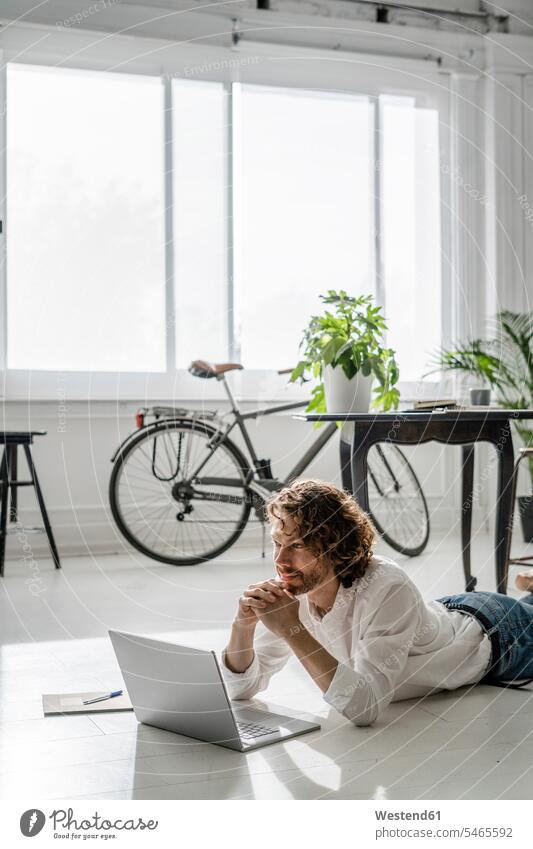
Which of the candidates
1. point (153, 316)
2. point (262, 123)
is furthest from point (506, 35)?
point (153, 316)

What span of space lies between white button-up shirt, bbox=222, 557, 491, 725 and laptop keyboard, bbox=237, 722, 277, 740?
0.42 ft

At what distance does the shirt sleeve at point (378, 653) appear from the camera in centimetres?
197

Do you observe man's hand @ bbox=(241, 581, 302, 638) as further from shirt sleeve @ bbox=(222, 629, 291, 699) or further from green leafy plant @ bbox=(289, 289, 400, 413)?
green leafy plant @ bbox=(289, 289, 400, 413)

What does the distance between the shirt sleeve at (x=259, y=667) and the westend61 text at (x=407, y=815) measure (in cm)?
70

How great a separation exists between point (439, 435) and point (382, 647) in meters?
1.27

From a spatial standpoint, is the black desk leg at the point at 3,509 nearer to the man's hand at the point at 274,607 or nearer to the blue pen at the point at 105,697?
the blue pen at the point at 105,697

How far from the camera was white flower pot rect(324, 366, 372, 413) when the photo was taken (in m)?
3.12

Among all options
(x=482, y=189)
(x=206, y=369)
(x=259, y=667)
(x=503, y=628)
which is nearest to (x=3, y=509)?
(x=206, y=369)

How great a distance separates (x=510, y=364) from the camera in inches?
209

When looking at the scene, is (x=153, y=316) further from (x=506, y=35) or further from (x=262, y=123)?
(x=506, y=35)

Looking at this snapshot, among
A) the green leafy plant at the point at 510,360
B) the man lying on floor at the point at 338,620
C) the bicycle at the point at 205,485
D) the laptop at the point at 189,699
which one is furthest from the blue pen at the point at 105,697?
the green leafy plant at the point at 510,360

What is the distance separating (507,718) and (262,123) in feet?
12.2

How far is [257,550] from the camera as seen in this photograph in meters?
4.83

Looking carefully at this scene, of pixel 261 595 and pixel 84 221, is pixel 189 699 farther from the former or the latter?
pixel 84 221
